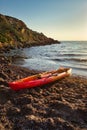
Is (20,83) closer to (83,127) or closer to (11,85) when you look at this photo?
(11,85)

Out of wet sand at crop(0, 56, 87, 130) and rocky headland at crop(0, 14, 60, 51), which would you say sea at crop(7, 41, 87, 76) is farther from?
rocky headland at crop(0, 14, 60, 51)

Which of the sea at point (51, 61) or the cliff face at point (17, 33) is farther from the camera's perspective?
the cliff face at point (17, 33)

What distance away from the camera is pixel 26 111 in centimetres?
709

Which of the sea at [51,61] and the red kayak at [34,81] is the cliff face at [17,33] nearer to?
the sea at [51,61]

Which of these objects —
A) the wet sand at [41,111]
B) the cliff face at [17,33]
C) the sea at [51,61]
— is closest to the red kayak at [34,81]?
the wet sand at [41,111]

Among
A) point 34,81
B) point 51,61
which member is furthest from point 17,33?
point 34,81

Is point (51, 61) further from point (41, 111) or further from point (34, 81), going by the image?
point (41, 111)

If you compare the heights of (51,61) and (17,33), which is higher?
(17,33)

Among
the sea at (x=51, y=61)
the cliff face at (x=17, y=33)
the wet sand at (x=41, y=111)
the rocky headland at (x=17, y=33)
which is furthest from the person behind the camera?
the rocky headland at (x=17, y=33)

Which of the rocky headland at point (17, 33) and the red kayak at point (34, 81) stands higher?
the rocky headland at point (17, 33)

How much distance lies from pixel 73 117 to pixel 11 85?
372 cm

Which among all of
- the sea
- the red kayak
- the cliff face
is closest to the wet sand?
the red kayak

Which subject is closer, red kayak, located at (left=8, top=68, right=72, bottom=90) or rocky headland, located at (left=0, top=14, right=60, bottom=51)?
red kayak, located at (left=8, top=68, right=72, bottom=90)

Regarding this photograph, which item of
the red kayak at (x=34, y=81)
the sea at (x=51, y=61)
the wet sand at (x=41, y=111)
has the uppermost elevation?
the red kayak at (x=34, y=81)
